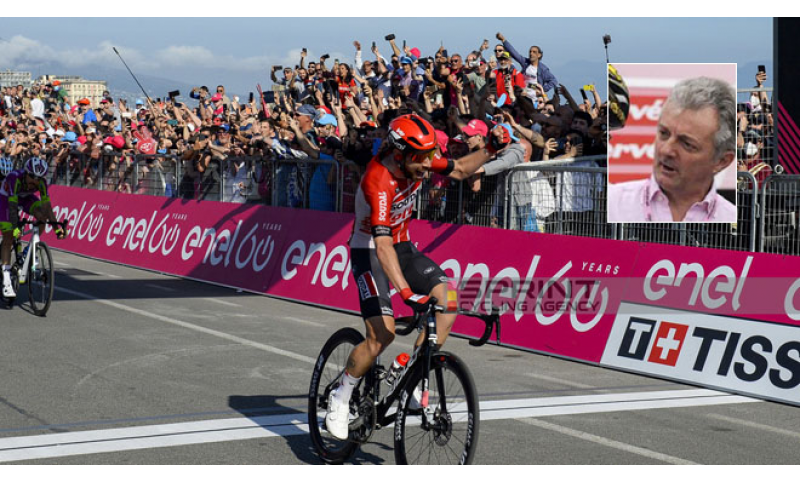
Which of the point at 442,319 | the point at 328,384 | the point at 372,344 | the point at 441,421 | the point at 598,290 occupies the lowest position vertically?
the point at 441,421

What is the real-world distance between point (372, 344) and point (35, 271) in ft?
27.3

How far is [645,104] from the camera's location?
12.4 m

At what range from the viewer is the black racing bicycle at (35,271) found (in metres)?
13.4

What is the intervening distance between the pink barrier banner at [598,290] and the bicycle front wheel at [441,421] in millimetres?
4312

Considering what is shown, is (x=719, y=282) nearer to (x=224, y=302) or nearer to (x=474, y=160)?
(x=474, y=160)

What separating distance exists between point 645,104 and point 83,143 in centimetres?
1698

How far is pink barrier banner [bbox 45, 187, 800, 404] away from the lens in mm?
9805

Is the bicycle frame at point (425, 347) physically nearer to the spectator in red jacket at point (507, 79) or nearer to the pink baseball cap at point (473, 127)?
the pink baseball cap at point (473, 127)

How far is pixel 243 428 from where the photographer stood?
305 inches

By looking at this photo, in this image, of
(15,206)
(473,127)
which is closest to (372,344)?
(473,127)

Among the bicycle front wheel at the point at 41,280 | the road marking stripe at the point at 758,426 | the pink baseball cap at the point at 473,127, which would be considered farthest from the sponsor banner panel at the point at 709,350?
the bicycle front wheel at the point at 41,280

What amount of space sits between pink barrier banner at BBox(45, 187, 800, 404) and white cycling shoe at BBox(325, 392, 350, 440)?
4385 mm

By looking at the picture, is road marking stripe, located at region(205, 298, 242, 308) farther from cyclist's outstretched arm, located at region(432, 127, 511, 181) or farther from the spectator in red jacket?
cyclist's outstretched arm, located at region(432, 127, 511, 181)
